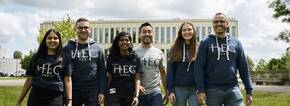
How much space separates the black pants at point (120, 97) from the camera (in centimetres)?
638

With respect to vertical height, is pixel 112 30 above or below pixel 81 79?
above

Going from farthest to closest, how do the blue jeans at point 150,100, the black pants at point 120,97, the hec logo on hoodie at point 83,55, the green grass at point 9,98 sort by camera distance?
the green grass at point 9,98 → the blue jeans at point 150,100 → the black pants at point 120,97 → the hec logo on hoodie at point 83,55

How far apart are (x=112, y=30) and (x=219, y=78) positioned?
313ft

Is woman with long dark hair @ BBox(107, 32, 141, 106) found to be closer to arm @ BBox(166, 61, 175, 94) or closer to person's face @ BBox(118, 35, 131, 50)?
person's face @ BBox(118, 35, 131, 50)

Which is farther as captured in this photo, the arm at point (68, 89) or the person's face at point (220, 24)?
the arm at point (68, 89)

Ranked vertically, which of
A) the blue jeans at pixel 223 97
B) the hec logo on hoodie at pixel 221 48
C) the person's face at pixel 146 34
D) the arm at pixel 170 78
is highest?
the person's face at pixel 146 34

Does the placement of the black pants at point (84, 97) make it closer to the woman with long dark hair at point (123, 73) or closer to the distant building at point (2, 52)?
the woman with long dark hair at point (123, 73)

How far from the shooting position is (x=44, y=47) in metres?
6.34

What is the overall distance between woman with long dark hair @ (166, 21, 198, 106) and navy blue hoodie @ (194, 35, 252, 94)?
39 centimetres

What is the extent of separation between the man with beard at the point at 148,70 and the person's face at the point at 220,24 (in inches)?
45.8

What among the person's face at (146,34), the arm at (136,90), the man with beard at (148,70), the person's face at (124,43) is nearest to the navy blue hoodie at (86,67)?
the person's face at (124,43)

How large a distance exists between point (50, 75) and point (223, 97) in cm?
235

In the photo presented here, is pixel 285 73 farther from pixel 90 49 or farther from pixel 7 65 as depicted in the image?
pixel 7 65

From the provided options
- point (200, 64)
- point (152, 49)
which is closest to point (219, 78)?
point (200, 64)
